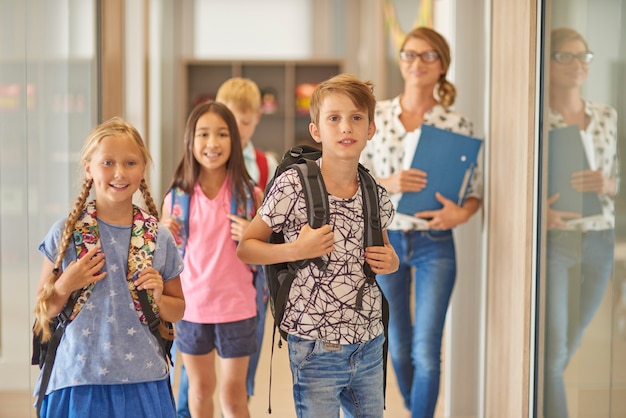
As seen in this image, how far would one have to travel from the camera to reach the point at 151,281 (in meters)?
2.09

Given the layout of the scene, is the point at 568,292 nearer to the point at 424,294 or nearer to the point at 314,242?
the point at 424,294

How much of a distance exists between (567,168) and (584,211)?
193mm

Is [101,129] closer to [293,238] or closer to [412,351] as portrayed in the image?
[293,238]

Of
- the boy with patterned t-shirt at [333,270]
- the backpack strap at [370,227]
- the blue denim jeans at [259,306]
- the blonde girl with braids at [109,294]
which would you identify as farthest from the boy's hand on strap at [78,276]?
the blue denim jeans at [259,306]

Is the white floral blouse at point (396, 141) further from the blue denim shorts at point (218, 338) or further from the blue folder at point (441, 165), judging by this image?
the blue denim shorts at point (218, 338)

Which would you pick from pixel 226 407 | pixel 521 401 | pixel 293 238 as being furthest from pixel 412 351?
pixel 293 238

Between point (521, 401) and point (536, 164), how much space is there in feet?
2.59

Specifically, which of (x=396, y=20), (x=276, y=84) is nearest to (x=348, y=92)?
(x=396, y=20)

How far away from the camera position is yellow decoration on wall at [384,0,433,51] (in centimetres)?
516

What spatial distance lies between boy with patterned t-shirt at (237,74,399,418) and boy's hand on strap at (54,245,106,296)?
360 mm

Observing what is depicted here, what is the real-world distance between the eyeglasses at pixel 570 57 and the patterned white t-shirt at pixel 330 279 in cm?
77

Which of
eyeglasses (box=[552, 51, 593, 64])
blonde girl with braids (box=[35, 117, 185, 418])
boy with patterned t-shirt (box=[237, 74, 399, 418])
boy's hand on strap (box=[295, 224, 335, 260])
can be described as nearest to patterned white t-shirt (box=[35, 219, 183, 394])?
blonde girl with braids (box=[35, 117, 185, 418])

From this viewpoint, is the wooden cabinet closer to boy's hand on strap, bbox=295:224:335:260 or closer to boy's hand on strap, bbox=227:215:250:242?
boy's hand on strap, bbox=227:215:250:242

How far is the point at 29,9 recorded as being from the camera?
10.2ft
